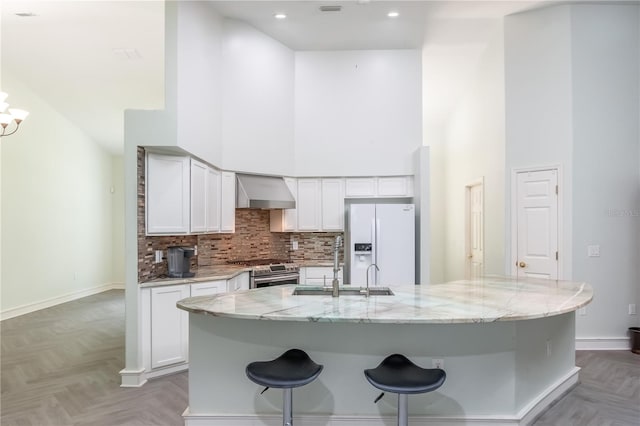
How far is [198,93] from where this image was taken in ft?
13.0

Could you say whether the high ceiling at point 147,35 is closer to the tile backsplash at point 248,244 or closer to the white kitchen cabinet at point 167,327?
the tile backsplash at point 248,244

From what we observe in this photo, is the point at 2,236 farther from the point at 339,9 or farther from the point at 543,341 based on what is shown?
the point at 543,341

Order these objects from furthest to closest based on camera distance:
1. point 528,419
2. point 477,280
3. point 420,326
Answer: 1. point 477,280
2. point 528,419
3. point 420,326

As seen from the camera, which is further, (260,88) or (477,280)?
(260,88)

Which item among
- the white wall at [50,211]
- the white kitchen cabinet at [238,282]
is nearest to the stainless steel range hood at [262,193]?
the white kitchen cabinet at [238,282]

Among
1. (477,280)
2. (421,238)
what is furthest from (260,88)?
(477,280)

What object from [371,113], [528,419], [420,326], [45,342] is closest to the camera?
[420,326]

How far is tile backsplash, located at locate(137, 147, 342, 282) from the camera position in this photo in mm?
3984

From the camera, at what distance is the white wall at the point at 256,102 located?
185 inches

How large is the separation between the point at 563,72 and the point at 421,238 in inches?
102

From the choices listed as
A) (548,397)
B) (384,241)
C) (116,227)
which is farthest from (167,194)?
(116,227)

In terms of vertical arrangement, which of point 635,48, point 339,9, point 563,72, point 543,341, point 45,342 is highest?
point 339,9

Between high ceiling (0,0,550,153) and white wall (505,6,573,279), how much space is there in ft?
0.96

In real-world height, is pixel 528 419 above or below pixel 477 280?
below
